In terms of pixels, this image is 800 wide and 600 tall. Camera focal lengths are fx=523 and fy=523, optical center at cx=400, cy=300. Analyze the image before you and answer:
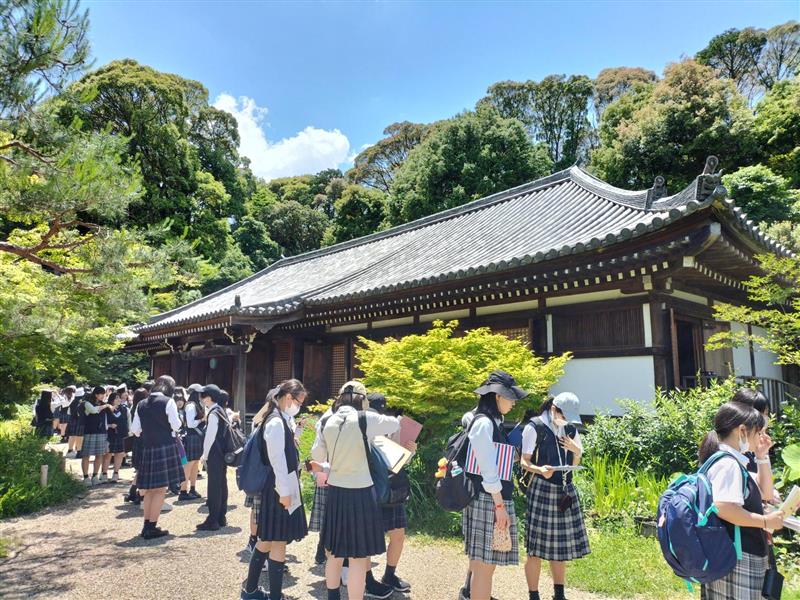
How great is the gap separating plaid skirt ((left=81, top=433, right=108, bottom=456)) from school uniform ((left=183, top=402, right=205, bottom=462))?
253cm

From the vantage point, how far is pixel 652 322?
7.59 m

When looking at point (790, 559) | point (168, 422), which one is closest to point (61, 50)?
point (168, 422)

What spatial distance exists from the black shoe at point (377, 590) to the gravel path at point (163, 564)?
0.08 metres

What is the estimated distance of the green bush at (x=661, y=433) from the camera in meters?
6.09

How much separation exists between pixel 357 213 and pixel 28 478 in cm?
2830

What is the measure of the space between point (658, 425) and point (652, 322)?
1.80m

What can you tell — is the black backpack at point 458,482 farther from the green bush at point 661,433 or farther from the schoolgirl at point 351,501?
the green bush at point 661,433

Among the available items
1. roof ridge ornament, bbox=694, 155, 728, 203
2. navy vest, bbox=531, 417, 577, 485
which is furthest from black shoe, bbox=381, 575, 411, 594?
roof ridge ornament, bbox=694, 155, 728, 203

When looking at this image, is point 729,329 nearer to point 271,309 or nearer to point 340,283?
point 340,283

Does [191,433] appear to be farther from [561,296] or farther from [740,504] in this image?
[740,504]

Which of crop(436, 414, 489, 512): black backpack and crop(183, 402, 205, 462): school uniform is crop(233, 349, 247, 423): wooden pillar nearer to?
crop(183, 402, 205, 462): school uniform

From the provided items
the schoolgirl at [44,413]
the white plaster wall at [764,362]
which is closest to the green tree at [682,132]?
the white plaster wall at [764,362]

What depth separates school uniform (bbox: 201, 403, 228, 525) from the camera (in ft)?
20.6

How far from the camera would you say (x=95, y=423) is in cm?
927
